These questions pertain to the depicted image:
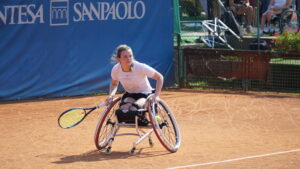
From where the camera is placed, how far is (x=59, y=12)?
499 inches

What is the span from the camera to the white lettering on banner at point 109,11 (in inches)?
510

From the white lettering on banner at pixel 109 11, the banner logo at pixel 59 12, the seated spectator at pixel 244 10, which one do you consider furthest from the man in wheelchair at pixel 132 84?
the seated spectator at pixel 244 10

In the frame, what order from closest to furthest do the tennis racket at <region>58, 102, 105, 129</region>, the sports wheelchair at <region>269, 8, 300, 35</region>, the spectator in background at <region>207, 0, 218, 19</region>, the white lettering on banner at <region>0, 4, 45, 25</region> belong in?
the tennis racket at <region>58, 102, 105, 129</region> < the white lettering on banner at <region>0, 4, 45, 25</region> < the spectator in background at <region>207, 0, 218, 19</region> < the sports wheelchair at <region>269, 8, 300, 35</region>

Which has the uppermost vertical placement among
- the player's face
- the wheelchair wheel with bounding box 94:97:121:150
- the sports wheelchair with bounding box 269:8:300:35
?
the sports wheelchair with bounding box 269:8:300:35

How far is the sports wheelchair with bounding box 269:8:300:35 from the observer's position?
57.4ft

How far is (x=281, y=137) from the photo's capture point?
872 centimetres

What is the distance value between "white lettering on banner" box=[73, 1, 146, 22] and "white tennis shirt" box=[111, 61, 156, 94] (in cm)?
534

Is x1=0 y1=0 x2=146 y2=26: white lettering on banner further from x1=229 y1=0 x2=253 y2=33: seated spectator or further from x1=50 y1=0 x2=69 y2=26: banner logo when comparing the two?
x1=229 y1=0 x2=253 y2=33: seated spectator

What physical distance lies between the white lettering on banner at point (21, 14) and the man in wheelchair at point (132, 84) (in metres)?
4.94

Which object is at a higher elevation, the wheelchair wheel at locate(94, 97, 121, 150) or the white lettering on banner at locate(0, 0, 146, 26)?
the white lettering on banner at locate(0, 0, 146, 26)

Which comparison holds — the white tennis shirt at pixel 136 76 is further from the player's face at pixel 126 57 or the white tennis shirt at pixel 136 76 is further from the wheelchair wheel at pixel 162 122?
the wheelchair wheel at pixel 162 122

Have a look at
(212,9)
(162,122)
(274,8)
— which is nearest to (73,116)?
(162,122)

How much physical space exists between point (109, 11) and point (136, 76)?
19.2 feet

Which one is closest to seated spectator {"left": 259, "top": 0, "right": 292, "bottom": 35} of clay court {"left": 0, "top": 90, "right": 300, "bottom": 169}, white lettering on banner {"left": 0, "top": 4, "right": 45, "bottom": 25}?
clay court {"left": 0, "top": 90, "right": 300, "bottom": 169}
